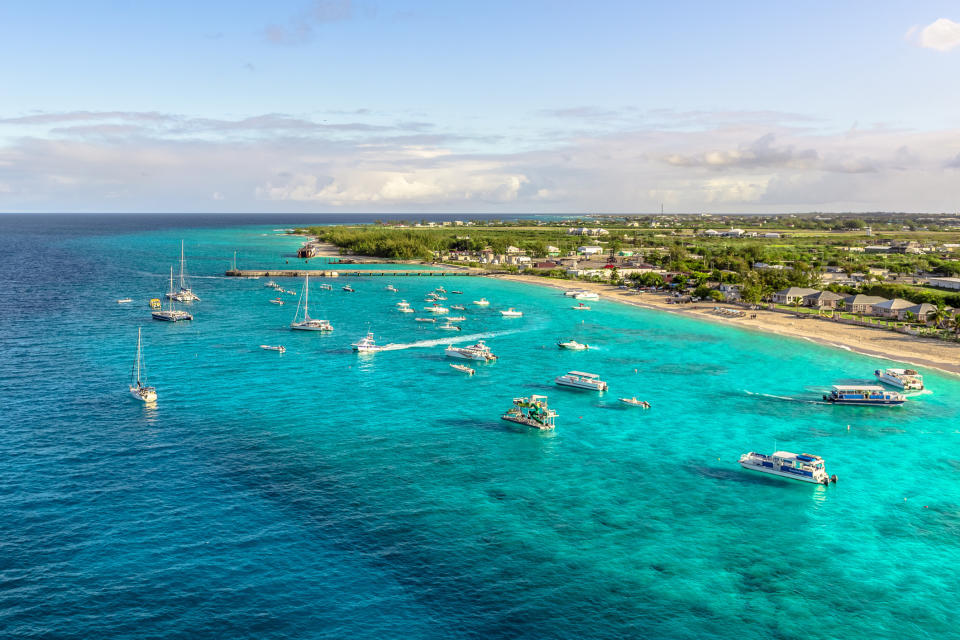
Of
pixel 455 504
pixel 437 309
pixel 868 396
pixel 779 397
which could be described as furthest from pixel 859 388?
pixel 437 309

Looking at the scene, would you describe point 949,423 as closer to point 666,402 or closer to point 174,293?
point 666,402

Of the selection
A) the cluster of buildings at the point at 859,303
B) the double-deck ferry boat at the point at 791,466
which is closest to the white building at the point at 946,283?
the cluster of buildings at the point at 859,303

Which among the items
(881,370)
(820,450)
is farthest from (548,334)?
(820,450)

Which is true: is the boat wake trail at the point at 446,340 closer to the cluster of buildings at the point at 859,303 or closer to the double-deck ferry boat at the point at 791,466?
the double-deck ferry boat at the point at 791,466

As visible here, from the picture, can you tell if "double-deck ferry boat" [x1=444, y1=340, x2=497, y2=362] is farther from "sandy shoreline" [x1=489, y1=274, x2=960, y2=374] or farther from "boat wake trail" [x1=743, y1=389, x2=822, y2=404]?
"sandy shoreline" [x1=489, y1=274, x2=960, y2=374]

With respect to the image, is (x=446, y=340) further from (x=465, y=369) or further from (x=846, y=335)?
(x=846, y=335)

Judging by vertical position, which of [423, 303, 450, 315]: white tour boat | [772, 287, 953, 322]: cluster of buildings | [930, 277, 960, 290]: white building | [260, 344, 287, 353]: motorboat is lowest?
[260, 344, 287, 353]: motorboat

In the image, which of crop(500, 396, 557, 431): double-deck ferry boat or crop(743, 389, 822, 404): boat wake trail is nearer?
crop(500, 396, 557, 431): double-deck ferry boat

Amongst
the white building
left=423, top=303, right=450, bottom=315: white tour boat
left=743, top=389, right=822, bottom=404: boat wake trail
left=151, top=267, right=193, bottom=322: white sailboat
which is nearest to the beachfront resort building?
the white building
